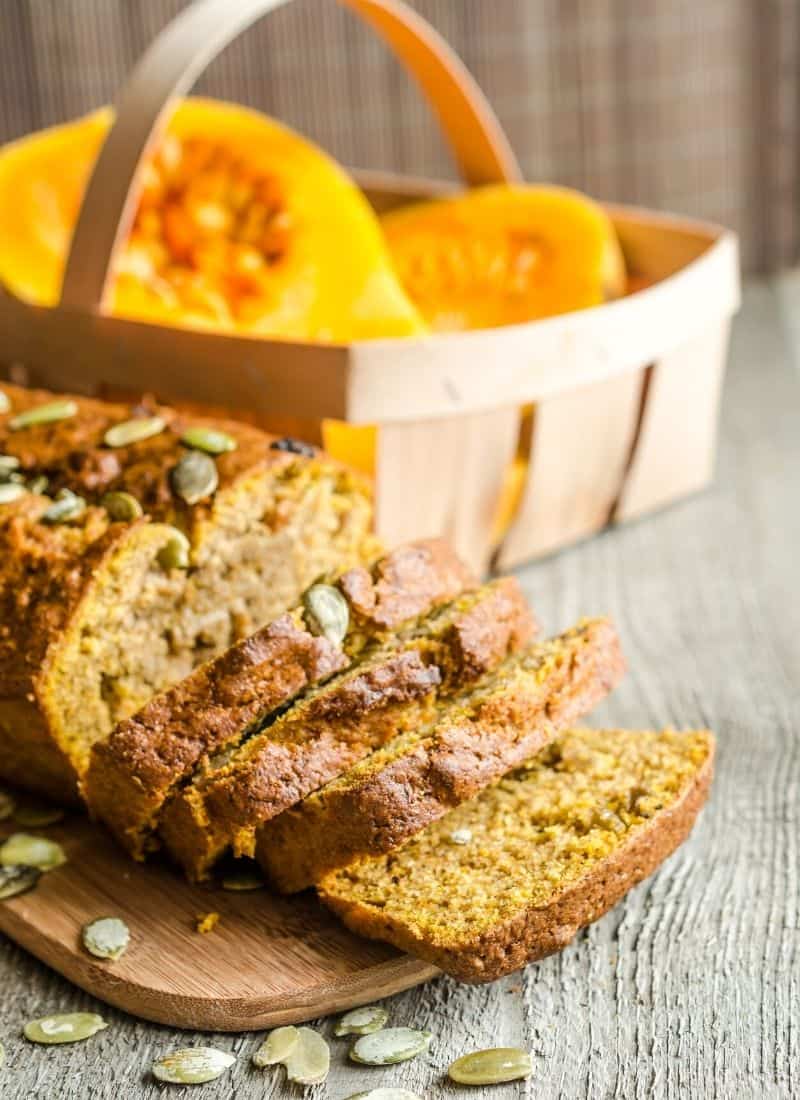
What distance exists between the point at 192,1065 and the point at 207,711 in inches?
18.6

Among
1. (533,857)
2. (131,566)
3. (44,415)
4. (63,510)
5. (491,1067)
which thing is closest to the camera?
(491,1067)

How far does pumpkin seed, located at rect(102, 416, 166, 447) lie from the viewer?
8.20 ft

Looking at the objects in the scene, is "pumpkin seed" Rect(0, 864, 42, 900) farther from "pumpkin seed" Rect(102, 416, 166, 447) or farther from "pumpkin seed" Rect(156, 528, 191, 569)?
"pumpkin seed" Rect(102, 416, 166, 447)

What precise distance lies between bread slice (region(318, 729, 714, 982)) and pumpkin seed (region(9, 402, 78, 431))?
1060 mm

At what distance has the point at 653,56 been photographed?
543cm

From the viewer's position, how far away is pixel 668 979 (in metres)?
1.94

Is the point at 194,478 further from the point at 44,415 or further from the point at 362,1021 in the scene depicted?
the point at 362,1021

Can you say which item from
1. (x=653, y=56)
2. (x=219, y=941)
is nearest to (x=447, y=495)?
(x=219, y=941)

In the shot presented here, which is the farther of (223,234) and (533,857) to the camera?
(223,234)

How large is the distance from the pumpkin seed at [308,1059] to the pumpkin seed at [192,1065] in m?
0.08

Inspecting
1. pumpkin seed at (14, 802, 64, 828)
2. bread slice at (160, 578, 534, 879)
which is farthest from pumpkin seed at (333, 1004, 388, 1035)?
pumpkin seed at (14, 802, 64, 828)

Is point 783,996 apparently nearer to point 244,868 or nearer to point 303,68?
point 244,868

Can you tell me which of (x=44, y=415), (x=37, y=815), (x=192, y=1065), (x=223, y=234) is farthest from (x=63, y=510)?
(x=223, y=234)

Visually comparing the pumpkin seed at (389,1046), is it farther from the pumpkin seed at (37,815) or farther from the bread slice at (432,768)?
the pumpkin seed at (37,815)
